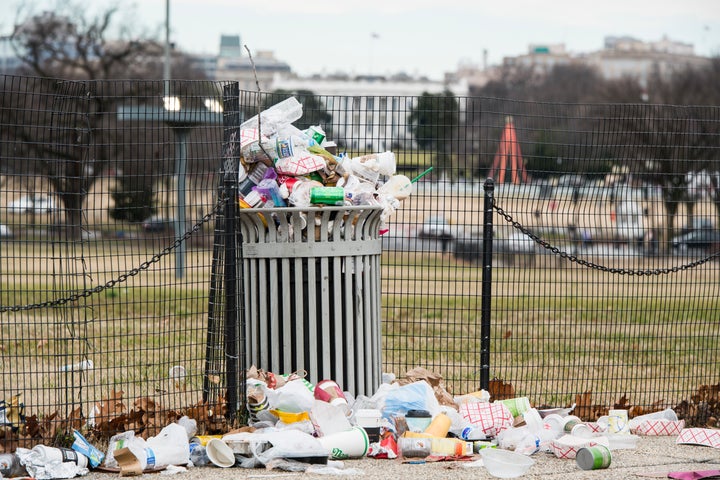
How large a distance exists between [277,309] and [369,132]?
5.59 ft

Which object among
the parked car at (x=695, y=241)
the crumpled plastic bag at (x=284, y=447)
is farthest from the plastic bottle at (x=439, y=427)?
the parked car at (x=695, y=241)

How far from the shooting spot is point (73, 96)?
595 centimetres

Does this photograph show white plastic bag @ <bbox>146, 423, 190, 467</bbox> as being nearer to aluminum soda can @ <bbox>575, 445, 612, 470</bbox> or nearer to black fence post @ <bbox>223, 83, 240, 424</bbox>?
black fence post @ <bbox>223, 83, 240, 424</bbox>

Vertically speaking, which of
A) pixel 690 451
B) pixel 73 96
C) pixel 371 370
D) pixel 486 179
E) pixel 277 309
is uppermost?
pixel 73 96

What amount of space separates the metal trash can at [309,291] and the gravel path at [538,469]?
0.90 m

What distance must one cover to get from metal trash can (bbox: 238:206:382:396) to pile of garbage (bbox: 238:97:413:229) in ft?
0.46

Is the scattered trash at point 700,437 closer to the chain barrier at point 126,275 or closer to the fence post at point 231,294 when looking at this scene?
the fence post at point 231,294

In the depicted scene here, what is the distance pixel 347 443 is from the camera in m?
5.98

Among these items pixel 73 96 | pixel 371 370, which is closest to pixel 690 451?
pixel 371 370

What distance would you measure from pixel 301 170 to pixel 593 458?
104 inches

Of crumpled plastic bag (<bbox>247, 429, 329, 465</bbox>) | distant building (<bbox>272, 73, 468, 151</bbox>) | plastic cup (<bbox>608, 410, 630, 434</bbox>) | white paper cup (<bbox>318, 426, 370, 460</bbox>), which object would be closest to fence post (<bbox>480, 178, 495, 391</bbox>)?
distant building (<bbox>272, 73, 468, 151</bbox>)

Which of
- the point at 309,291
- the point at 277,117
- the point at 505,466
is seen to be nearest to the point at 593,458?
the point at 505,466

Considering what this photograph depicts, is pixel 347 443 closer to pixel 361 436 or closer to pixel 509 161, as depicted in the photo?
pixel 361 436

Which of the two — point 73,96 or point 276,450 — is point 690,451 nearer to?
point 276,450
